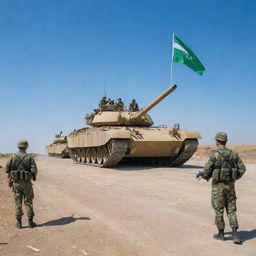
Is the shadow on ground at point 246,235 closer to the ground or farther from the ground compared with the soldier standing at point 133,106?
closer to the ground

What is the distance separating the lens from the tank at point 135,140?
15.7 meters

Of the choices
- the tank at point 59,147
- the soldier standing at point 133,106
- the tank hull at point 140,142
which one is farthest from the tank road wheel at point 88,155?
the tank at point 59,147

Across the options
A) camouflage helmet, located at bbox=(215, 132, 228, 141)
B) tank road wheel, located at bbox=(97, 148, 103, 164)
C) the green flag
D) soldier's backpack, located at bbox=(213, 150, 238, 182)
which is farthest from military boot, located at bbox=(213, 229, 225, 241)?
tank road wheel, located at bbox=(97, 148, 103, 164)

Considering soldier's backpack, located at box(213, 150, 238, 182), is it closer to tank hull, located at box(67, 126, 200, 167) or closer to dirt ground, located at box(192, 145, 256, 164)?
tank hull, located at box(67, 126, 200, 167)

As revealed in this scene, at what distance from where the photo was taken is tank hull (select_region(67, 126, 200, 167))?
15.6m

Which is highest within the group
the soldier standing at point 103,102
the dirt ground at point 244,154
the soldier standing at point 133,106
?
the soldier standing at point 103,102

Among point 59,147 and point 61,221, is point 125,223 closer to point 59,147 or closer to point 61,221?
point 61,221

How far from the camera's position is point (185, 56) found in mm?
14422

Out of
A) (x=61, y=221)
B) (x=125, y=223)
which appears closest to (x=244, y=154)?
(x=125, y=223)

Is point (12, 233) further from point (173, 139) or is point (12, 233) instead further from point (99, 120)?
point (99, 120)

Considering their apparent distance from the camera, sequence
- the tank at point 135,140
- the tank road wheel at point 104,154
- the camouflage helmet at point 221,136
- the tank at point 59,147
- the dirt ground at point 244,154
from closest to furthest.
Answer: the camouflage helmet at point 221,136 < the tank at point 135,140 < the tank road wheel at point 104,154 < the dirt ground at point 244,154 < the tank at point 59,147

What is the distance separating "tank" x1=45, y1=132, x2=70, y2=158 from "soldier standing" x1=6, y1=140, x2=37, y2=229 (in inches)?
1037

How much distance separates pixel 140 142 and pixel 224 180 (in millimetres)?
11014

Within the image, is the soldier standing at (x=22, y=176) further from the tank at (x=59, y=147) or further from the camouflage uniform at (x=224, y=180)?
the tank at (x=59, y=147)
